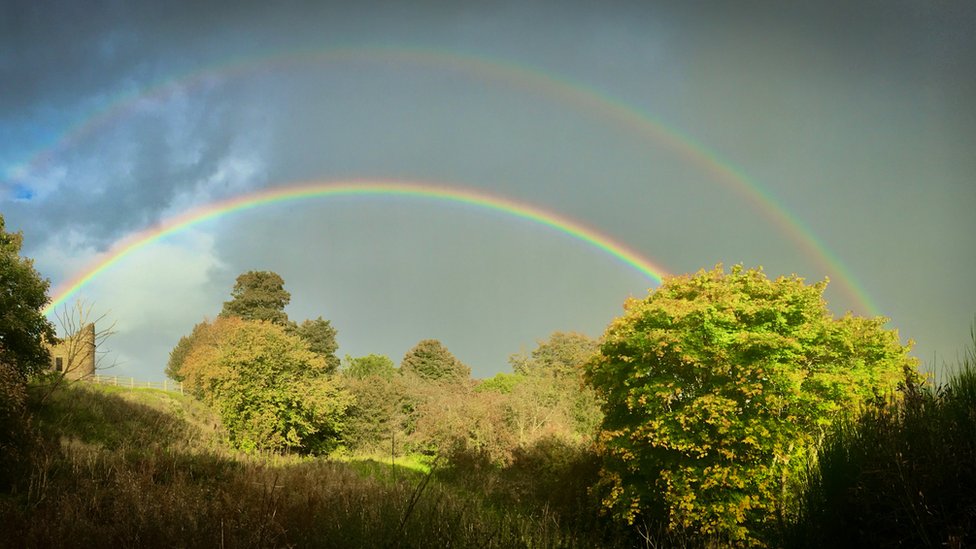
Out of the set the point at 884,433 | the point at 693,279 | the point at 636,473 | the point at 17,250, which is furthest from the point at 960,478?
the point at 17,250

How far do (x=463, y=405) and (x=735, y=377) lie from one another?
61.9ft

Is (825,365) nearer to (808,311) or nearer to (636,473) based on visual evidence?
(808,311)

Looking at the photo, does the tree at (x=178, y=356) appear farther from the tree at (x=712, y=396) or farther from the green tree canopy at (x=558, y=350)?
the tree at (x=712, y=396)

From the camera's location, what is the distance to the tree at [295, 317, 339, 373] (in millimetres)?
58312

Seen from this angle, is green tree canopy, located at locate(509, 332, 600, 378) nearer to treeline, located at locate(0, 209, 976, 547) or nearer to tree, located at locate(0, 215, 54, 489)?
treeline, located at locate(0, 209, 976, 547)

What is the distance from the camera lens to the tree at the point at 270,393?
30.3m

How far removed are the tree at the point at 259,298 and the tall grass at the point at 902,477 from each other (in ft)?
185

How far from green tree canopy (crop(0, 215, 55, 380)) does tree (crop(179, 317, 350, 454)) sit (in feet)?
29.9

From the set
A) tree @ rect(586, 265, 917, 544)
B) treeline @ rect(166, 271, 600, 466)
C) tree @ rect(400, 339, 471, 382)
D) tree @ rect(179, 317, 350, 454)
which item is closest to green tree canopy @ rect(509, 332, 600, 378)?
tree @ rect(400, 339, 471, 382)

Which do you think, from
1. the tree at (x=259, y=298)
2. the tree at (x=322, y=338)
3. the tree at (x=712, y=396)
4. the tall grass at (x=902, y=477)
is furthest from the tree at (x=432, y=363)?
the tall grass at (x=902, y=477)

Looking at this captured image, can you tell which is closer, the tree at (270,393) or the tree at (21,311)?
the tree at (21,311)

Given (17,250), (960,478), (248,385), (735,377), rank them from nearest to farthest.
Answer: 1. (960,478)
2. (735,377)
3. (17,250)
4. (248,385)

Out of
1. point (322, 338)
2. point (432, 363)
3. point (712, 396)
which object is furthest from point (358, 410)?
point (712, 396)

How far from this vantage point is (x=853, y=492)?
5.85 meters
